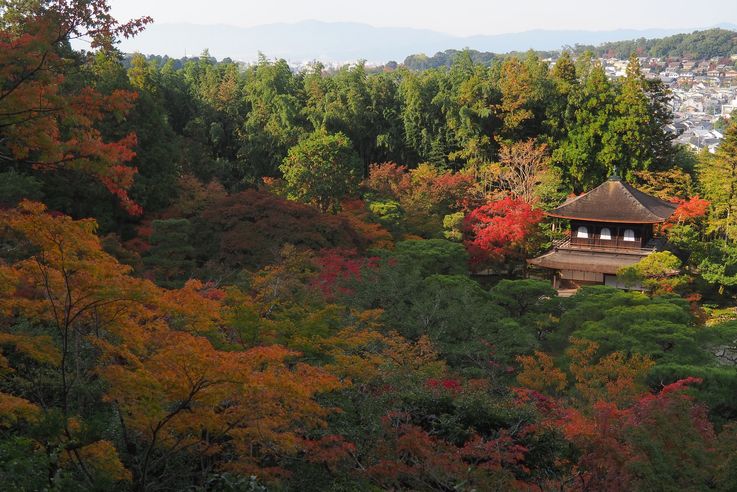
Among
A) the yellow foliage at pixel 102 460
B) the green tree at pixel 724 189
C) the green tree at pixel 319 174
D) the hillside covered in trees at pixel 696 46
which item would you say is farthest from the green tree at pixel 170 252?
the hillside covered in trees at pixel 696 46

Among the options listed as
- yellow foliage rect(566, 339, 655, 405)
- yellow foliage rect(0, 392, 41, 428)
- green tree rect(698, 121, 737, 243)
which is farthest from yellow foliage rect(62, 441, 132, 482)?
green tree rect(698, 121, 737, 243)

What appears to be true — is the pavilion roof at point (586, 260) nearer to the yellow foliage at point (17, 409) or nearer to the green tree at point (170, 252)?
the green tree at point (170, 252)

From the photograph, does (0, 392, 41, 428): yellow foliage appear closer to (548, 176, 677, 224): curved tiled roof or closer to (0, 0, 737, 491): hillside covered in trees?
(0, 0, 737, 491): hillside covered in trees

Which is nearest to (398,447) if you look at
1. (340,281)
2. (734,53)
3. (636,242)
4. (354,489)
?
(354,489)

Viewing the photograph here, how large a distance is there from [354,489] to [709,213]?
22.2m

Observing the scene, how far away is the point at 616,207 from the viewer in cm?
2411

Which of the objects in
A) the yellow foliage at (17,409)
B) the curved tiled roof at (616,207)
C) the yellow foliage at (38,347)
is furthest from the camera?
the curved tiled roof at (616,207)

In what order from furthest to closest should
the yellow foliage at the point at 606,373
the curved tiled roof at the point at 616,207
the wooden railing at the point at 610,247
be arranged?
1. the wooden railing at the point at 610,247
2. the curved tiled roof at the point at 616,207
3. the yellow foliage at the point at 606,373

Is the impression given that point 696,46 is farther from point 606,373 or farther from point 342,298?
point 342,298

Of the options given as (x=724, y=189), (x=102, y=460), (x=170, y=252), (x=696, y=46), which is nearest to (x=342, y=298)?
(x=170, y=252)

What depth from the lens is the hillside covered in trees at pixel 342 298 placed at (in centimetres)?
665

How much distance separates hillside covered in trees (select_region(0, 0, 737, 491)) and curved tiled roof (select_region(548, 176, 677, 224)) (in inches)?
41.3

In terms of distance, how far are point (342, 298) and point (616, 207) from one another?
1325cm

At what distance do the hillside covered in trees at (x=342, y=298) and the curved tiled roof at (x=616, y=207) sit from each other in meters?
1.05
